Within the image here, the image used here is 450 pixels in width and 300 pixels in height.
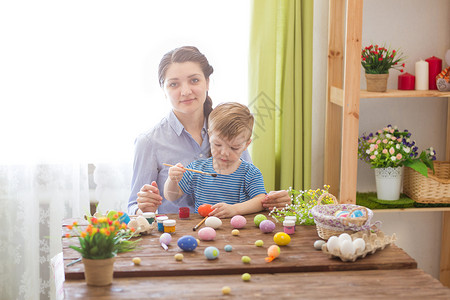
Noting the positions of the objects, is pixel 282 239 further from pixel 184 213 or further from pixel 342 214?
pixel 184 213

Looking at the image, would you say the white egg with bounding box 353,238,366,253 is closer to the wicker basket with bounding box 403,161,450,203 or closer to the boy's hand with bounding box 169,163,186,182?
the boy's hand with bounding box 169,163,186,182

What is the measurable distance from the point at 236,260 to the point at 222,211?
0.47 m

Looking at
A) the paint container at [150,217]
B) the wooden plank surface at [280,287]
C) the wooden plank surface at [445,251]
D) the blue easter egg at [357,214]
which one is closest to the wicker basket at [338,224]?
the blue easter egg at [357,214]

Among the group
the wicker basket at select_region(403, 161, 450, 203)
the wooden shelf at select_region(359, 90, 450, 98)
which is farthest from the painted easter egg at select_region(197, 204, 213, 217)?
the wicker basket at select_region(403, 161, 450, 203)

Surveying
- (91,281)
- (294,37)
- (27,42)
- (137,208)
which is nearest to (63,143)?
(27,42)

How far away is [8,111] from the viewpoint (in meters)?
2.97

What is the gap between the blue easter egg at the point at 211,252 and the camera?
1773 millimetres

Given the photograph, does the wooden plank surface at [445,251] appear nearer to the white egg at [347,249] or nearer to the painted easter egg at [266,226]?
the painted easter egg at [266,226]

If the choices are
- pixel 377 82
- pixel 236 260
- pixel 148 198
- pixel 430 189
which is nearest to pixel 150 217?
pixel 148 198

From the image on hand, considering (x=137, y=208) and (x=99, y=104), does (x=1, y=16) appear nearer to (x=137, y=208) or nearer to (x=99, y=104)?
(x=99, y=104)

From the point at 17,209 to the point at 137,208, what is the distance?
93 centimetres

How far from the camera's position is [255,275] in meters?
1.69

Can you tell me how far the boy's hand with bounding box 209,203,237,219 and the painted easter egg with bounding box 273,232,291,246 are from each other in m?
0.36

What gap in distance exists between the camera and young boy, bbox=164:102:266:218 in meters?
2.30
